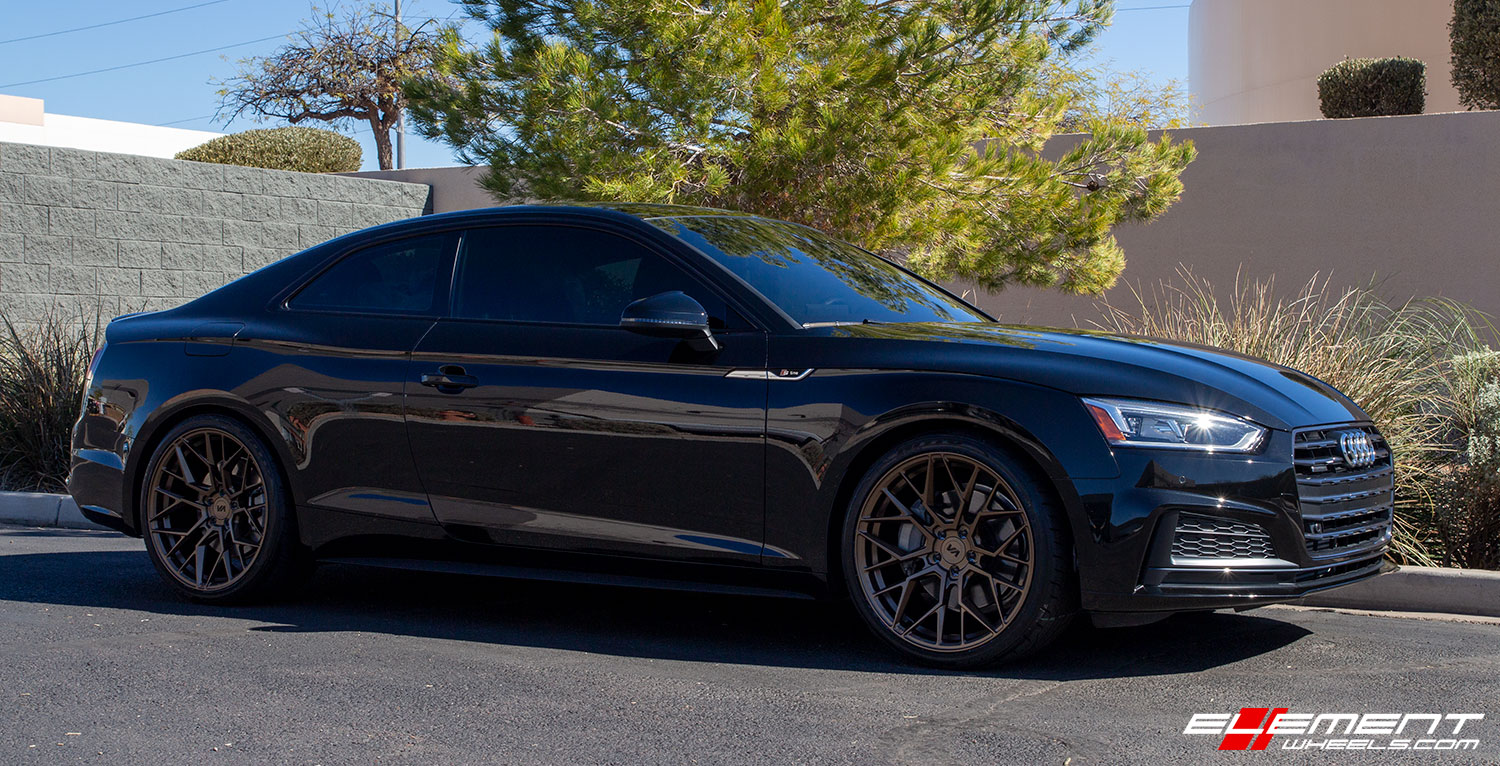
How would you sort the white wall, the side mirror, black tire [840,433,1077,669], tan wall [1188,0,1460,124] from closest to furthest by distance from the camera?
black tire [840,433,1077,669] < the side mirror < tan wall [1188,0,1460,124] < the white wall

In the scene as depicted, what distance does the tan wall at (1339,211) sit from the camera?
39.3 ft

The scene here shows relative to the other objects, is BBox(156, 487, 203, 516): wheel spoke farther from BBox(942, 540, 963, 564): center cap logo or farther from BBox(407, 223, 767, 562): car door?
BBox(942, 540, 963, 564): center cap logo

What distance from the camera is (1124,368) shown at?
15.0 ft

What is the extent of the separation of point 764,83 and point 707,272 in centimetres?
419

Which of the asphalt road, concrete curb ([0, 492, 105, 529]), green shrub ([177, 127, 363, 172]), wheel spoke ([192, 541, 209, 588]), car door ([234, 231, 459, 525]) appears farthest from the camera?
green shrub ([177, 127, 363, 172])

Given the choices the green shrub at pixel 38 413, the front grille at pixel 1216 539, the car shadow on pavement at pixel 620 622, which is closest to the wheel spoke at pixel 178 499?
the car shadow on pavement at pixel 620 622

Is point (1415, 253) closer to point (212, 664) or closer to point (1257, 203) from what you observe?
point (1257, 203)

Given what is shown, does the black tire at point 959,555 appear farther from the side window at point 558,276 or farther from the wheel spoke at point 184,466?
the wheel spoke at point 184,466

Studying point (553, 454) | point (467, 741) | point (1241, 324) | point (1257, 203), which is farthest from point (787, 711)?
point (1257, 203)

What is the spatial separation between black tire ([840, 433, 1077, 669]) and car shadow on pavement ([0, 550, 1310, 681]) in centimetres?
15

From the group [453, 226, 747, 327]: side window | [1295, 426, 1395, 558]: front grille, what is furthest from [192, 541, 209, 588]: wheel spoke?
[1295, 426, 1395, 558]: front grille

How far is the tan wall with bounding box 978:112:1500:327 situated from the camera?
12.0 meters

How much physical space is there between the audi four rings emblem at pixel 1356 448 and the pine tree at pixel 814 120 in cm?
467

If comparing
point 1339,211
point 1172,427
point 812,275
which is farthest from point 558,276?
point 1339,211
